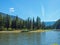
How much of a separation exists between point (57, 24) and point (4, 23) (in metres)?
38.6

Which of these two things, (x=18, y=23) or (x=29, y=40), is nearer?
(x=29, y=40)

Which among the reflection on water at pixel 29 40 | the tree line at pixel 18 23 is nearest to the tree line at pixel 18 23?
the tree line at pixel 18 23

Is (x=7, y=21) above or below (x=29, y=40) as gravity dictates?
above

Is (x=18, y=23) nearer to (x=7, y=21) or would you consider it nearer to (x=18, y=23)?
(x=18, y=23)

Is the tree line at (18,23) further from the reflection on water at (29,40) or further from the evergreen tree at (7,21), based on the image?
the reflection on water at (29,40)

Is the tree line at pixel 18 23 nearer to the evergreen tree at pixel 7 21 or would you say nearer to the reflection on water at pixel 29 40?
the evergreen tree at pixel 7 21

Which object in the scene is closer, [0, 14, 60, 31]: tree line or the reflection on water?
the reflection on water

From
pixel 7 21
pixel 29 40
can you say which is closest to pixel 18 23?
pixel 7 21

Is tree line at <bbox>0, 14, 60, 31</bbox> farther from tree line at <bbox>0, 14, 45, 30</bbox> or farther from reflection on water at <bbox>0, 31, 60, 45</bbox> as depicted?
reflection on water at <bbox>0, 31, 60, 45</bbox>

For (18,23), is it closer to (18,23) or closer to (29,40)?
(18,23)

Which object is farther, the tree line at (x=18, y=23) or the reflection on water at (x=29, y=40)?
the tree line at (x=18, y=23)

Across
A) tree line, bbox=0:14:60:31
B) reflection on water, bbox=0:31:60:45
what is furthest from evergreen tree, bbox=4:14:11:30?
reflection on water, bbox=0:31:60:45

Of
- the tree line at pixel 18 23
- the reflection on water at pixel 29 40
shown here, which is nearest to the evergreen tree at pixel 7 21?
the tree line at pixel 18 23

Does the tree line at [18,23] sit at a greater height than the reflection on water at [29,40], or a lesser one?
greater
